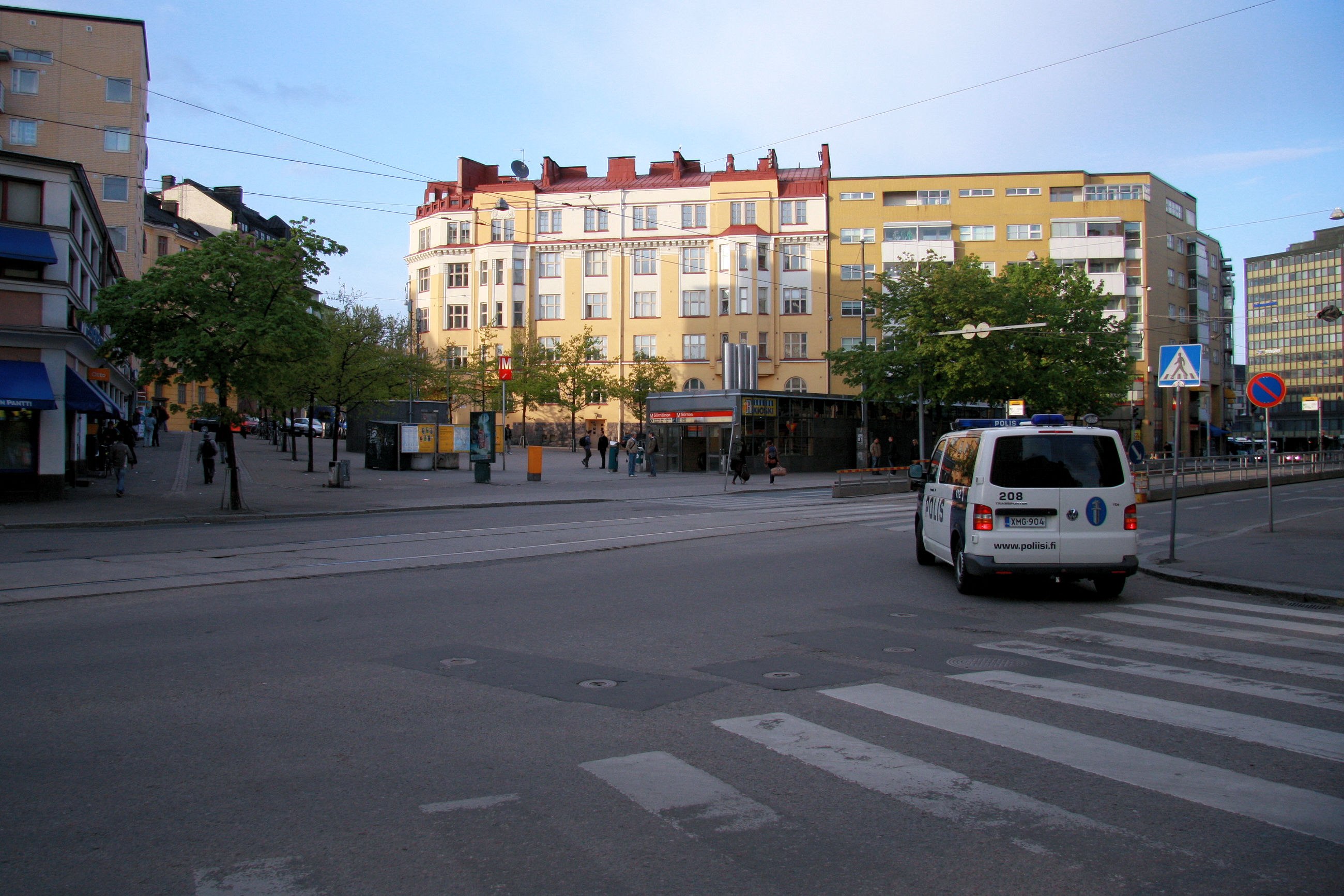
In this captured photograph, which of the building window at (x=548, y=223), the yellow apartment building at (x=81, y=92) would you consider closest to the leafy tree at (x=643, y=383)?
the building window at (x=548, y=223)

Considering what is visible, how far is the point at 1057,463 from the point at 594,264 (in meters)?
61.9

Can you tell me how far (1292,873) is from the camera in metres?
3.71

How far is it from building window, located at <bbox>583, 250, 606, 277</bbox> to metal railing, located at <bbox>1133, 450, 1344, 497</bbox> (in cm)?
4225

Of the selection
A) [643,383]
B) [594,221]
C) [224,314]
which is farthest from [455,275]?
[224,314]

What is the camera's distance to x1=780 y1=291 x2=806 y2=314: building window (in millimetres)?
68688

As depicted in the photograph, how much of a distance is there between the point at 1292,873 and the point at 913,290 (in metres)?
43.2

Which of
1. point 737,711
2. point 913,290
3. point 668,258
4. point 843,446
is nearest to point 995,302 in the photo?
point 913,290

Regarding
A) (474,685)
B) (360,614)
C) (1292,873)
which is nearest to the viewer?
(1292,873)

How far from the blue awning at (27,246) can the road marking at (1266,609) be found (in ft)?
78.9

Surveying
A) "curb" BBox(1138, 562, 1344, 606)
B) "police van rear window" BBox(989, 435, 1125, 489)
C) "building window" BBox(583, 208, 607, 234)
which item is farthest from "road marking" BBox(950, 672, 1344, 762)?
"building window" BBox(583, 208, 607, 234)

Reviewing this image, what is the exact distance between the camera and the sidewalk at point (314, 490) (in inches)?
845

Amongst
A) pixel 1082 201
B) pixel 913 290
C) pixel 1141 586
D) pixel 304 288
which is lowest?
pixel 1141 586

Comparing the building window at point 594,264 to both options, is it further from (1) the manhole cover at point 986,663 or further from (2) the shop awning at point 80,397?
(1) the manhole cover at point 986,663

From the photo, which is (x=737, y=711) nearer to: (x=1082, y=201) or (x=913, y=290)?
(x=913, y=290)
